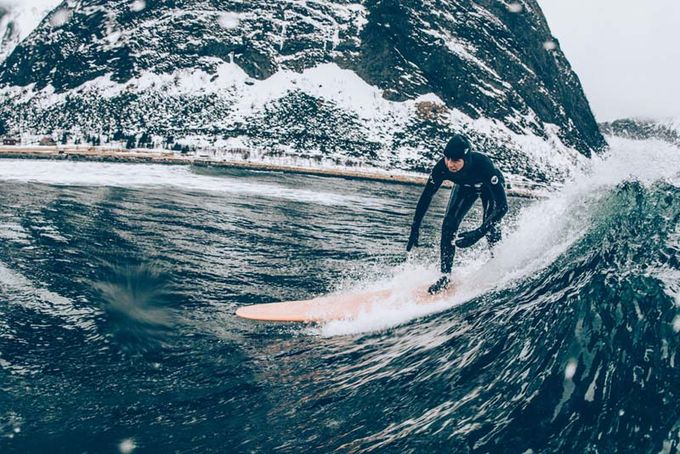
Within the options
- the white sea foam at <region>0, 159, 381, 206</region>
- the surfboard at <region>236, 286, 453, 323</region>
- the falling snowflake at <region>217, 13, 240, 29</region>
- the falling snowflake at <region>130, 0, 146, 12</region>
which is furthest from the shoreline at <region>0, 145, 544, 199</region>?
the falling snowflake at <region>130, 0, 146, 12</region>

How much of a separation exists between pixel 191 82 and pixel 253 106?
24621mm

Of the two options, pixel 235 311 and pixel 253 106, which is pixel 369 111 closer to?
pixel 253 106

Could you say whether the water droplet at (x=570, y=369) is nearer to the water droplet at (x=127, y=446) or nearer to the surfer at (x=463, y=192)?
the water droplet at (x=127, y=446)

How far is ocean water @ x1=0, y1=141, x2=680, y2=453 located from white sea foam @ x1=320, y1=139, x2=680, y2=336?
6cm

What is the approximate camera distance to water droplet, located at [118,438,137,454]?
4551 mm

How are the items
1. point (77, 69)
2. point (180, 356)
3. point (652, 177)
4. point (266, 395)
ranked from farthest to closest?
point (77, 69) < point (652, 177) < point (180, 356) < point (266, 395)

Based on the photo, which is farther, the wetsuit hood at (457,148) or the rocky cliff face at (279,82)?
the rocky cliff face at (279,82)

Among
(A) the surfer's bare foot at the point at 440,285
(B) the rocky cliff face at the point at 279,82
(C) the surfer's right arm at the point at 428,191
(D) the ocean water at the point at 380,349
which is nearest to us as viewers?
(D) the ocean water at the point at 380,349

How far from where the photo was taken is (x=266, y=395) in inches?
223

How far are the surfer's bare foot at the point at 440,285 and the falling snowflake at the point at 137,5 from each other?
204 metres

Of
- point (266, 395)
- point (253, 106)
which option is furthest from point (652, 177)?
point (253, 106)

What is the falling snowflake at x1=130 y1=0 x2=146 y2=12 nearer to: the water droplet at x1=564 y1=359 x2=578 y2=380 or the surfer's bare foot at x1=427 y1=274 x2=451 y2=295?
the surfer's bare foot at x1=427 y1=274 x2=451 y2=295

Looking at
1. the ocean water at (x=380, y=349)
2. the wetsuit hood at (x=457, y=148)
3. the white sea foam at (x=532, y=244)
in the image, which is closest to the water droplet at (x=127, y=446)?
the ocean water at (x=380, y=349)

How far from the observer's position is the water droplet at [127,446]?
455cm
